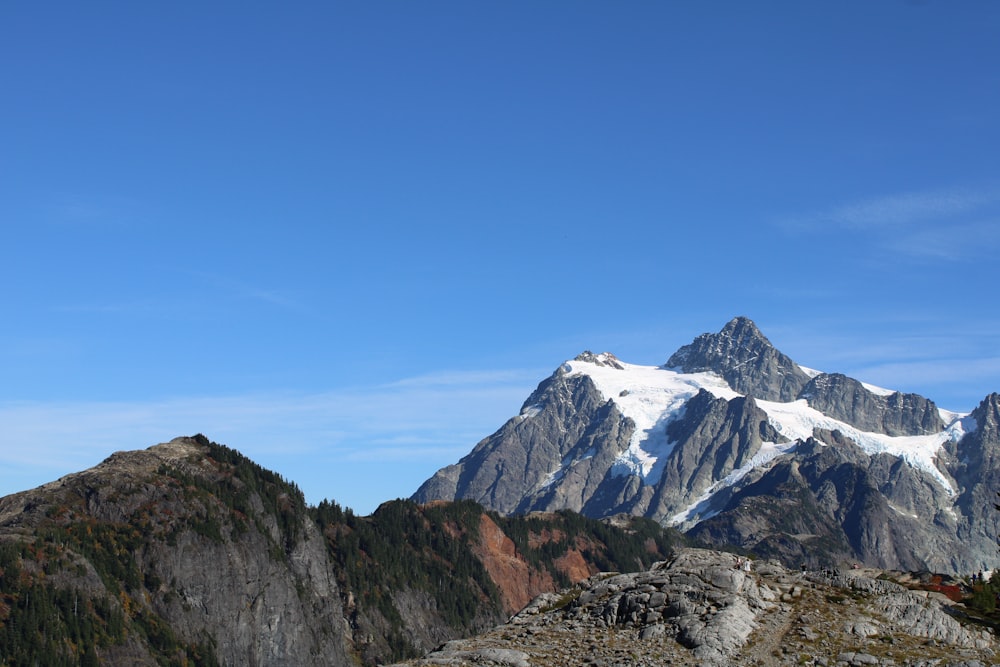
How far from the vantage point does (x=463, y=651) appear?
90.2m

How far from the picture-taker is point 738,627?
294 feet

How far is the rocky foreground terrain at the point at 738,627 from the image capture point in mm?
85938

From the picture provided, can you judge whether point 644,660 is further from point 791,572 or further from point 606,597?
point 791,572

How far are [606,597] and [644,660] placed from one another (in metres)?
14.6

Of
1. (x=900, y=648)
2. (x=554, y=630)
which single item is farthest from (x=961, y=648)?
(x=554, y=630)

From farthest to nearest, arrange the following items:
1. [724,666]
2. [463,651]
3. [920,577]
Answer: [920,577] → [463,651] → [724,666]

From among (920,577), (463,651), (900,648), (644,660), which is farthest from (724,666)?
(920,577)

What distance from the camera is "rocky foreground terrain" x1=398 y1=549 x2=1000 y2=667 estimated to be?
85.9 m

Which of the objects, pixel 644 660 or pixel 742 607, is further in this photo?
pixel 742 607

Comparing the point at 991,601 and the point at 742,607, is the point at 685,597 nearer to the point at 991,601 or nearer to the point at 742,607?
the point at 742,607

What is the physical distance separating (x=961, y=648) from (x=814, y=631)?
10777 mm

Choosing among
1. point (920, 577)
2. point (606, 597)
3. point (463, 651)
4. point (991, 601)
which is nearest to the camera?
point (991, 601)

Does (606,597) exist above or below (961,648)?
above

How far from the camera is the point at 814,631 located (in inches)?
3521
